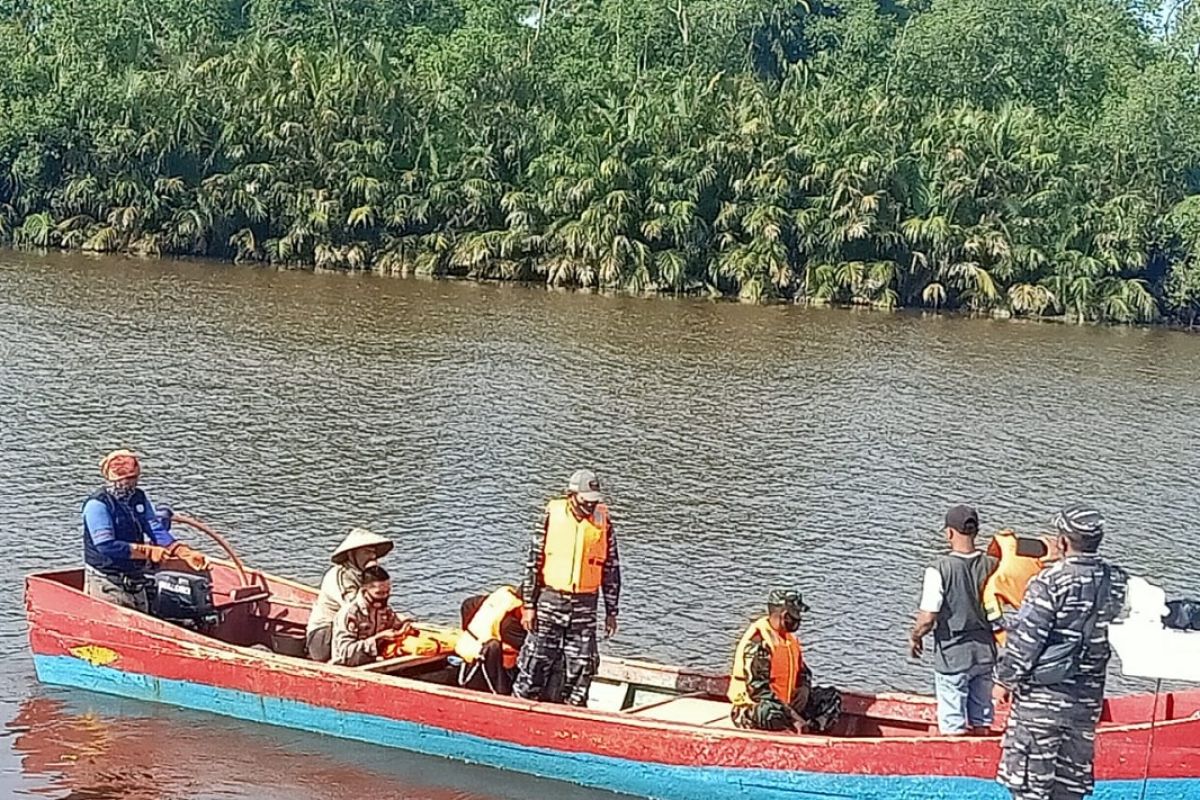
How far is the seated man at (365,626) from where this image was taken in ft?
41.3

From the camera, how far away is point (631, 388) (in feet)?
106

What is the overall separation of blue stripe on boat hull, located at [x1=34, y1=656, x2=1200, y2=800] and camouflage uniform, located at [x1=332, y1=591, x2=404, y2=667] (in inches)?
16.8

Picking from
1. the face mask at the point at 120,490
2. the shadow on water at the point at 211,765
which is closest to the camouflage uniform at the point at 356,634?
the shadow on water at the point at 211,765

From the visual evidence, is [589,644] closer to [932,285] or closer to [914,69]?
[932,285]

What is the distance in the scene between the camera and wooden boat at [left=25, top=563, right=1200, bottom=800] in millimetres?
10492

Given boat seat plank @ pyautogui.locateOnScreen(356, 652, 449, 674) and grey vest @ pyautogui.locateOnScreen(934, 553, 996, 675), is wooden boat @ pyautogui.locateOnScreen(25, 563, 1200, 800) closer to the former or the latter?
boat seat plank @ pyautogui.locateOnScreen(356, 652, 449, 674)

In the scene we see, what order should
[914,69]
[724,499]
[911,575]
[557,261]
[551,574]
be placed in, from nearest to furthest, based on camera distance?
[551,574], [911,575], [724,499], [557,261], [914,69]

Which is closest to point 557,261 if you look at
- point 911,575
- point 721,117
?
point 721,117

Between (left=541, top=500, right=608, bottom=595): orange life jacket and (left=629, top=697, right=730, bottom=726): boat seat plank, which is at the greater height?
(left=541, top=500, right=608, bottom=595): orange life jacket

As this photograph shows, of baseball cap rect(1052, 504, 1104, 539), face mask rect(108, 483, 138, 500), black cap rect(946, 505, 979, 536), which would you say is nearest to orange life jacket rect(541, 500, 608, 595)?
black cap rect(946, 505, 979, 536)

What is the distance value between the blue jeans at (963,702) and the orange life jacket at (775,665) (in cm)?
102

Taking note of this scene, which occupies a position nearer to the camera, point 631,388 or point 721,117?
point 631,388

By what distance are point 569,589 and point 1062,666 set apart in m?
3.93

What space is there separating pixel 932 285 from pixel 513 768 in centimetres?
4260
